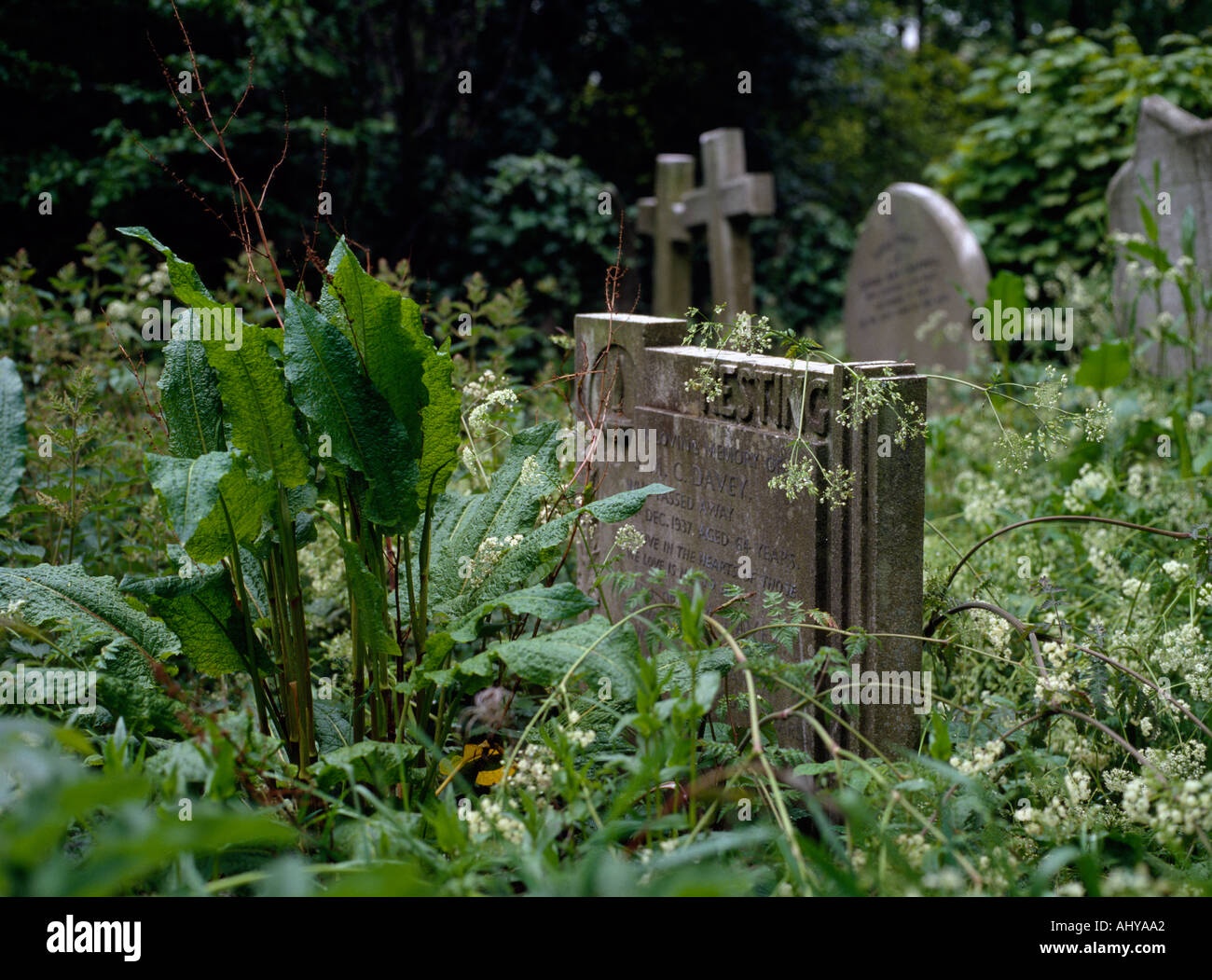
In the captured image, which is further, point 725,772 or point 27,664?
point 27,664

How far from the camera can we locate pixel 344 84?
344 inches

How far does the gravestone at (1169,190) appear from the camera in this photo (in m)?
5.90

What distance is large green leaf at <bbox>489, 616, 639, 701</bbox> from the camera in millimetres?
1925

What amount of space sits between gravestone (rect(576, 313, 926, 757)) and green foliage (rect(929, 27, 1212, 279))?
567 centimetres

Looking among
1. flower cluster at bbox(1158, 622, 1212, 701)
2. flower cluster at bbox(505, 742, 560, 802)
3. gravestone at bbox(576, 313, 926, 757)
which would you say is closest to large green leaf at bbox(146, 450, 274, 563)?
flower cluster at bbox(505, 742, 560, 802)

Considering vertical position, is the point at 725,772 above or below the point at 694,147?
below

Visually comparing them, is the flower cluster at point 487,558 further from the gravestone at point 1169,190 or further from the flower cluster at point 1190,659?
the gravestone at point 1169,190

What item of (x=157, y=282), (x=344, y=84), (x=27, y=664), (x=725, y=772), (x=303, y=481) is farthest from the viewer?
(x=344, y=84)

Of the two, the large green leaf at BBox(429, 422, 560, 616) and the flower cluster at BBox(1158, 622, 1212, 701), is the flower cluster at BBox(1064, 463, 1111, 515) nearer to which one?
the flower cluster at BBox(1158, 622, 1212, 701)

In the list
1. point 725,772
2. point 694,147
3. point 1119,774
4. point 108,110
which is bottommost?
point 1119,774

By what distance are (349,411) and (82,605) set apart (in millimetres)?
778
